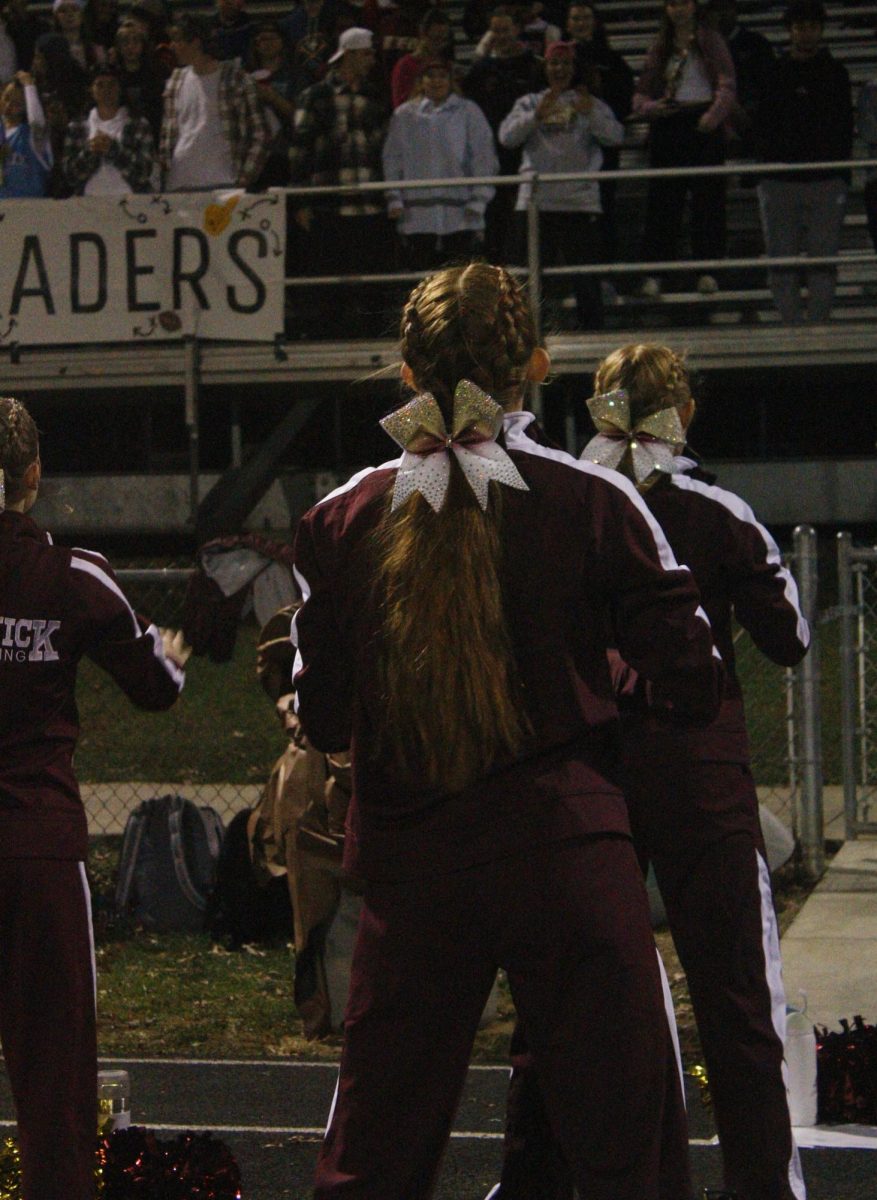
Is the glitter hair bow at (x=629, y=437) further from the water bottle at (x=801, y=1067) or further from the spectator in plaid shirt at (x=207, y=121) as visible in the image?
the spectator in plaid shirt at (x=207, y=121)

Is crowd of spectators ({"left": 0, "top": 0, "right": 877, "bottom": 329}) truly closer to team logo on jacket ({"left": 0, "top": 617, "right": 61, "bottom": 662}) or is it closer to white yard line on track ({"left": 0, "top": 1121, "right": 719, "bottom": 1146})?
white yard line on track ({"left": 0, "top": 1121, "right": 719, "bottom": 1146})

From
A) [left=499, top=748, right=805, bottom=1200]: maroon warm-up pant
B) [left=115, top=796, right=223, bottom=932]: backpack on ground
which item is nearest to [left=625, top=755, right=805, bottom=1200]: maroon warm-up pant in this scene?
[left=499, top=748, right=805, bottom=1200]: maroon warm-up pant

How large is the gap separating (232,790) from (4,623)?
6.45m

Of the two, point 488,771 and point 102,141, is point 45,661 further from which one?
point 102,141

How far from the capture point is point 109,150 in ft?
40.0

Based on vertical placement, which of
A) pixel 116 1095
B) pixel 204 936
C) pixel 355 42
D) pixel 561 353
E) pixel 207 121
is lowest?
pixel 204 936

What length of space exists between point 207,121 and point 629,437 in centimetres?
856

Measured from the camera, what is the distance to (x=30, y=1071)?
347 centimetres

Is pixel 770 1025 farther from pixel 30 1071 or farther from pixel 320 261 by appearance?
pixel 320 261

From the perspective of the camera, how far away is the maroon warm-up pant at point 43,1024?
346cm

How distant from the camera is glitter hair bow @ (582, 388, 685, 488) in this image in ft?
12.7

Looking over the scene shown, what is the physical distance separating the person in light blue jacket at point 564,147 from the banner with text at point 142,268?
1.58m

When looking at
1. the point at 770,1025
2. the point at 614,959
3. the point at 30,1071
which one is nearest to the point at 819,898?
the point at 770,1025

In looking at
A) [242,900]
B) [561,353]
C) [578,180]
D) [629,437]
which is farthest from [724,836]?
[561,353]
